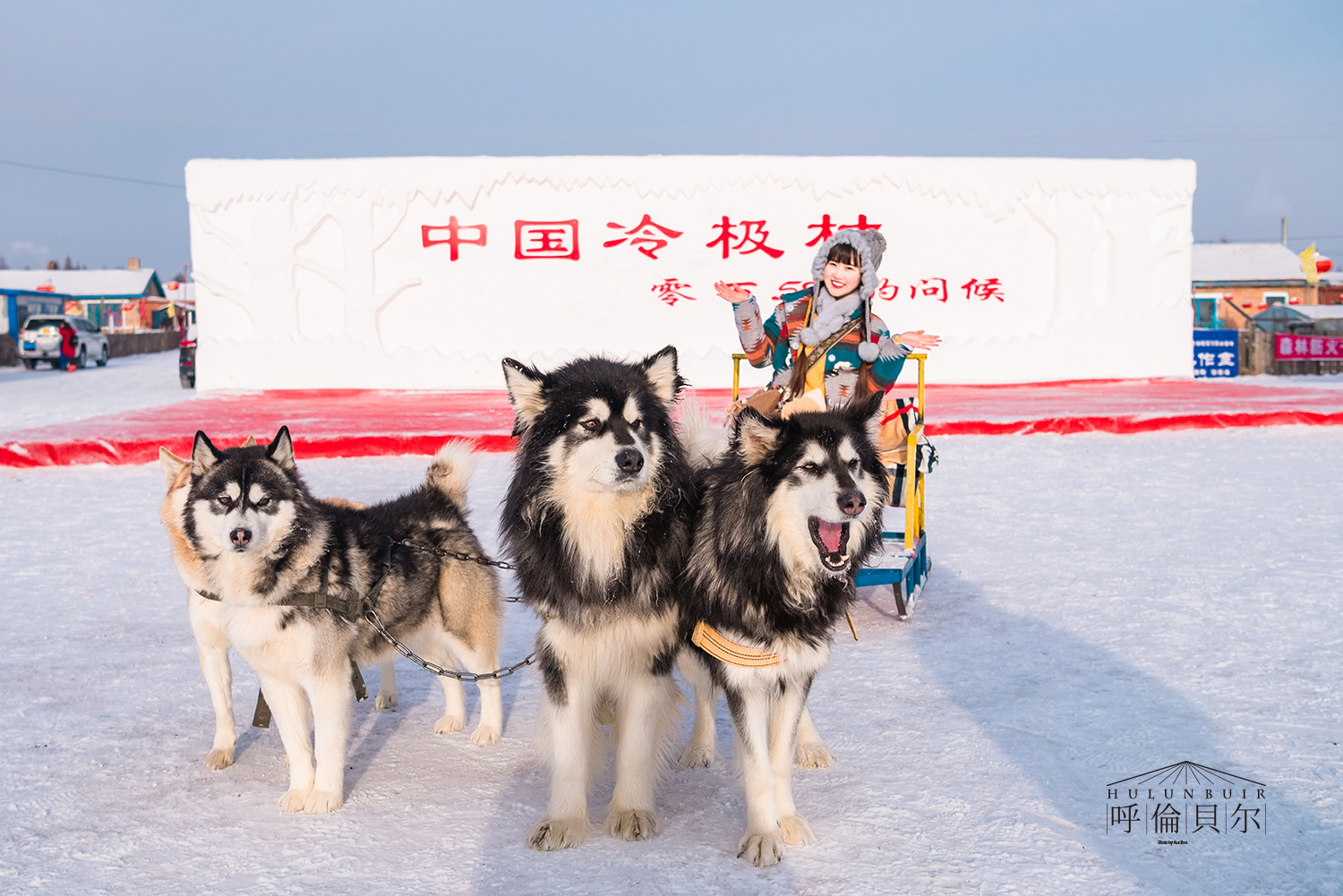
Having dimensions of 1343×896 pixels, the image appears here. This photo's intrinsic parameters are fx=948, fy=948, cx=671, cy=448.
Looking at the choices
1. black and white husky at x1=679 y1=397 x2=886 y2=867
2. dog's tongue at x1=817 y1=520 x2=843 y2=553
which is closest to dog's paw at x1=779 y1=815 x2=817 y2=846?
black and white husky at x1=679 y1=397 x2=886 y2=867

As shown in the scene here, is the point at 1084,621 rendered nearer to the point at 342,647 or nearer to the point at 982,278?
the point at 342,647

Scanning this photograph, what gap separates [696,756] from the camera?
342 centimetres

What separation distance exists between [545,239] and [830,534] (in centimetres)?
1468

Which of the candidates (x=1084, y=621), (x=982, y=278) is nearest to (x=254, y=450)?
(x=1084, y=621)

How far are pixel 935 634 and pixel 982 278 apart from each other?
45.3 feet

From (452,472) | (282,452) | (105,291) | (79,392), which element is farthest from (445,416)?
(105,291)

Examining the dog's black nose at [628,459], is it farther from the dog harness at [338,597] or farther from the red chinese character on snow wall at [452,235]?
the red chinese character on snow wall at [452,235]

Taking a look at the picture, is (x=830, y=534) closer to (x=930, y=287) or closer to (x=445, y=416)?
(x=445, y=416)

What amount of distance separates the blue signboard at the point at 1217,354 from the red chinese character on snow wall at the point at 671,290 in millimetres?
11023

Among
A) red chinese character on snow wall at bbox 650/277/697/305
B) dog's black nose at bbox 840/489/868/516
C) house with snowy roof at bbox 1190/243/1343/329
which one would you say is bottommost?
dog's black nose at bbox 840/489/868/516

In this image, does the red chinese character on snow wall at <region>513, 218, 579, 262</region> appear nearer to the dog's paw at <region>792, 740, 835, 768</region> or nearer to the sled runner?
the sled runner

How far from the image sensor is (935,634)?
4.65 metres

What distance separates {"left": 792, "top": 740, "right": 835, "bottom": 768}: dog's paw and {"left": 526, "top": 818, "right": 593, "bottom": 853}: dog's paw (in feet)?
2.72

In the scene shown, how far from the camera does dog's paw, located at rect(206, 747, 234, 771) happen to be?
131 inches
